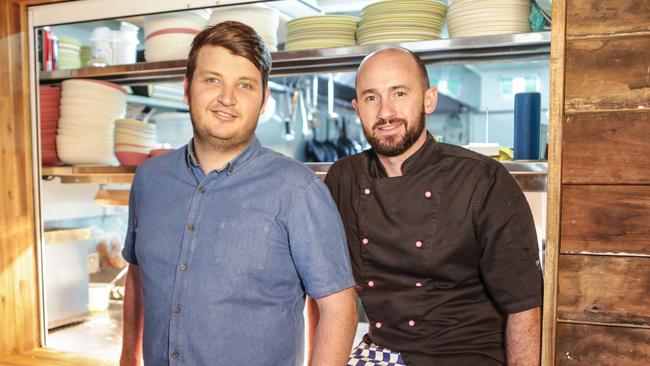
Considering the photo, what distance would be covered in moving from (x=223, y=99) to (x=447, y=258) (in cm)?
75

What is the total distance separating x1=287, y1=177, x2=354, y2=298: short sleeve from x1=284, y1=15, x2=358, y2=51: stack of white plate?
0.89 m

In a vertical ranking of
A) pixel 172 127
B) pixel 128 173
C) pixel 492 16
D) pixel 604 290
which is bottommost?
pixel 604 290

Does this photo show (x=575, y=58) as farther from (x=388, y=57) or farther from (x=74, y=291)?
(x=74, y=291)

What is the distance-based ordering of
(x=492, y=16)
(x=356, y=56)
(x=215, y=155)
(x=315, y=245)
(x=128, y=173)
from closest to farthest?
(x=315, y=245) → (x=215, y=155) → (x=492, y=16) → (x=356, y=56) → (x=128, y=173)

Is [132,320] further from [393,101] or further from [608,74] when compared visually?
[608,74]

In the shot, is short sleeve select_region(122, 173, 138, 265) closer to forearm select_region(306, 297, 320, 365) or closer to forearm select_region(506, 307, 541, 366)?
forearm select_region(306, 297, 320, 365)

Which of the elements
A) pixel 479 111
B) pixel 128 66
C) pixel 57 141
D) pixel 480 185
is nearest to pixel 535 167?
pixel 480 185

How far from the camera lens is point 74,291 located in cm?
268

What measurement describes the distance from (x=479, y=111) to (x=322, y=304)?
5.37 m

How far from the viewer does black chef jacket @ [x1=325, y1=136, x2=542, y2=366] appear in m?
1.58

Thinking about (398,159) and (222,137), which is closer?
(222,137)

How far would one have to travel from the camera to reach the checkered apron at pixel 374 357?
162 cm

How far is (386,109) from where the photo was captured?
1646 mm

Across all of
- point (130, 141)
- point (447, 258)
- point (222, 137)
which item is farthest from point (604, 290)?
point (130, 141)
